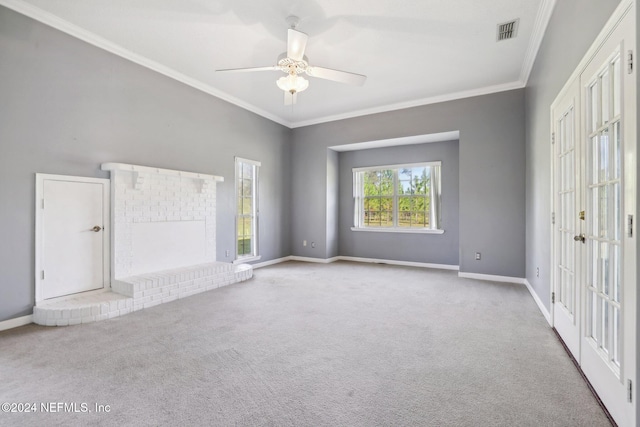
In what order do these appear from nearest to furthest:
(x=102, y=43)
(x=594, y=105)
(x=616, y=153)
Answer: (x=616, y=153) < (x=594, y=105) < (x=102, y=43)

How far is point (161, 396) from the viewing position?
187 centimetres

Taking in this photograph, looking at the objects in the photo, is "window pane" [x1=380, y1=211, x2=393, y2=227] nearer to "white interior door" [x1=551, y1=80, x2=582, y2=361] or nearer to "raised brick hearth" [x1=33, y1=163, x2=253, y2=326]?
"raised brick hearth" [x1=33, y1=163, x2=253, y2=326]

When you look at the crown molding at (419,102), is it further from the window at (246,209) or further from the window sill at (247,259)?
the window sill at (247,259)

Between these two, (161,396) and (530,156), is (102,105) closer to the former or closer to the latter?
(161,396)

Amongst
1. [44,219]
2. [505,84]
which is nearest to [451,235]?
[505,84]

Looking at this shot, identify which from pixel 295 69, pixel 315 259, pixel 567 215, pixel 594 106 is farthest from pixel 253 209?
pixel 594 106

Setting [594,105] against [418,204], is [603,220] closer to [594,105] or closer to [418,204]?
[594,105]

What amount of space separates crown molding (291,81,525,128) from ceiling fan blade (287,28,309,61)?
3180 mm

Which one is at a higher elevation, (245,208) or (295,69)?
(295,69)

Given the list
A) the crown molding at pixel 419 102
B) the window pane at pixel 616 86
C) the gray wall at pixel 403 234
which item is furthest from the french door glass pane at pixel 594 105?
the gray wall at pixel 403 234

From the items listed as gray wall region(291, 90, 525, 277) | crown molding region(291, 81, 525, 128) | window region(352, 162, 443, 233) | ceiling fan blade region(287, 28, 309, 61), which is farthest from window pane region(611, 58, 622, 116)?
window region(352, 162, 443, 233)

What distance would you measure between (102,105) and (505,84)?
18.6ft

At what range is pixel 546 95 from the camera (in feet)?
10.6

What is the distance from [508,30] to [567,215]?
86.3 inches
